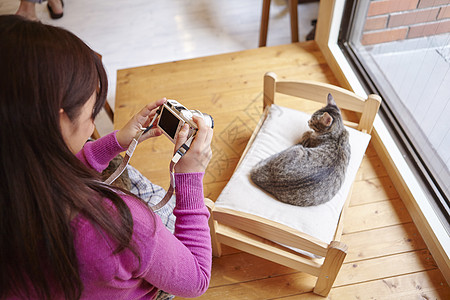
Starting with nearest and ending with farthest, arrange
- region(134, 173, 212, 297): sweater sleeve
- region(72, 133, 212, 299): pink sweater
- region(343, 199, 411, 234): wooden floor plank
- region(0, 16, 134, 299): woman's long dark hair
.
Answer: region(0, 16, 134, 299): woman's long dark hair
region(72, 133, 212, 299): pink sweater
region(134, 173, 212, 297): sweater sleeve
region(343, 199, 411, 234): wooden floor plank

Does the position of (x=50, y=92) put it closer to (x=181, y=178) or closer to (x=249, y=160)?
(x=181, y=178)

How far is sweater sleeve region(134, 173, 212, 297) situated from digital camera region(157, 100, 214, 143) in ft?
0.43

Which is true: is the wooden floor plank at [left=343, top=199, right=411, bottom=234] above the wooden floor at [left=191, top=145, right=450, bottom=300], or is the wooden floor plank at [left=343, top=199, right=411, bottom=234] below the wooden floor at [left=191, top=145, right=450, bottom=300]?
above

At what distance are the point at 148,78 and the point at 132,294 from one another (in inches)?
57.0

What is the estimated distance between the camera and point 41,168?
49cm

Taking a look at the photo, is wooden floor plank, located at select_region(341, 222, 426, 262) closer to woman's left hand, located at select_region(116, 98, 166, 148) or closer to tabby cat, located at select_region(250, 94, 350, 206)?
tabby cat, located at select_region(250, 94, 350, 206)

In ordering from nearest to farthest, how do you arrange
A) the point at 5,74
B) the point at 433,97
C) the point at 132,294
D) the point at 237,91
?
the point at 5,74
the point at 132,294
the point at 433,97
the point at 237,91

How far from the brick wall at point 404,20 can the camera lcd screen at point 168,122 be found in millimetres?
1060

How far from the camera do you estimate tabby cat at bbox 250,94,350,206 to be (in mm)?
1102

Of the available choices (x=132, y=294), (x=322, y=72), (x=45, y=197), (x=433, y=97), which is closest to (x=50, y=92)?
(x=45, y=197)

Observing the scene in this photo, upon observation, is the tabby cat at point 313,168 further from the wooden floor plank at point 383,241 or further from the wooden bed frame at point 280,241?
the wooden floor plank at point 383,241

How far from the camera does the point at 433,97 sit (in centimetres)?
130

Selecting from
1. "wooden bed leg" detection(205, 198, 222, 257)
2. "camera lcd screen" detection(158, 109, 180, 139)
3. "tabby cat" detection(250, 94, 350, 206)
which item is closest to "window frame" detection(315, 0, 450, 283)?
"tabby cat" detection(250, 94, 350, 206)

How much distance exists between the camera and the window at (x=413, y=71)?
124 centimetres
